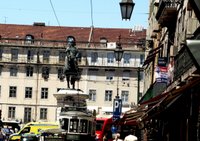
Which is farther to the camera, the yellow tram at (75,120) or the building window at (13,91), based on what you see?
the building window at (13,91)

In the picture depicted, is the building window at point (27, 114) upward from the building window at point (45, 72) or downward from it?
downward

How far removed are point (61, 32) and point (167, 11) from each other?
3189 inches

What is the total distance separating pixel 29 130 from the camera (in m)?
46.7

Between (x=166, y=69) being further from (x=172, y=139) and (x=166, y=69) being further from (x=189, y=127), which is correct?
(x=189, y=127)

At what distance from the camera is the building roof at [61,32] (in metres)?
108

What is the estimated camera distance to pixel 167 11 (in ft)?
Answer: 96.5

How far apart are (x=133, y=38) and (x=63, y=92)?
6358 centimetres

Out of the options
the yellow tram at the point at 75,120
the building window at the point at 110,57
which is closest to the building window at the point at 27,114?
the building window at the point at 110,57

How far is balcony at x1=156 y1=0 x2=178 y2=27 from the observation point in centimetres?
2862

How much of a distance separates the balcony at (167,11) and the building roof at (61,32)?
75.2 metres

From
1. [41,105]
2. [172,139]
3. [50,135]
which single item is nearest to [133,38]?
[41,105]

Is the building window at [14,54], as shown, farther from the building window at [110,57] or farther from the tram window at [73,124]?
the tram window at [73,124]

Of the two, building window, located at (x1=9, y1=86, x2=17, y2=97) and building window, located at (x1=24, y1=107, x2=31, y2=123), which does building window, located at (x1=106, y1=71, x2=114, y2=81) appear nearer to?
building window, located at (x1=24, y1=107, x2=31, y2=123)

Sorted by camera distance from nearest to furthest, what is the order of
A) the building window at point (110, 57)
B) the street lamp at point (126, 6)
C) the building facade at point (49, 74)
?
the street lamp at point (126, 6) → the building window at point (110, 57) → the building facade at point (49, 74)
